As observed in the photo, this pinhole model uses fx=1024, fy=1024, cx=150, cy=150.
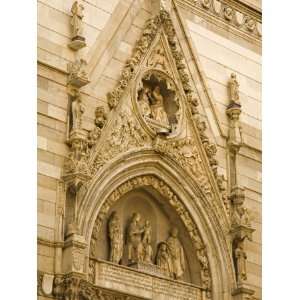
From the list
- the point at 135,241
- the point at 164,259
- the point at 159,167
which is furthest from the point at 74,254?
the point at 159,167

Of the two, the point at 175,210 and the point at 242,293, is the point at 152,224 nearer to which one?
the point at 175,210

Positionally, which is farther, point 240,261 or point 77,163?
point 240,261

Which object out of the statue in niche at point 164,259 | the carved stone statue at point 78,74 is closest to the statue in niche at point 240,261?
the statue in niche at point 164,259

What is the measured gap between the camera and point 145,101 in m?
12.2

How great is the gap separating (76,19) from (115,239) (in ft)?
8.17

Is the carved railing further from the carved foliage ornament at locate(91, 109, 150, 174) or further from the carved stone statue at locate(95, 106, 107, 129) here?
the carved stone statue at locate(95, 106, 107, 129)

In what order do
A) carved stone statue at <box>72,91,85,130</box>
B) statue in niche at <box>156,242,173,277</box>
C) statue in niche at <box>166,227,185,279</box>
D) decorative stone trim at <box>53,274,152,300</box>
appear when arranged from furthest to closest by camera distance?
statue in niche at <box>166,227,185,279</box> < statue in niche at <box>156,242,173,277</box> < carved stone statue at <box>72,91,85,130</box> < decorative stone trim at <box>53,274,152,300</box>

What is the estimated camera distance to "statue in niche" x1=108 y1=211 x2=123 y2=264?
1130 cm

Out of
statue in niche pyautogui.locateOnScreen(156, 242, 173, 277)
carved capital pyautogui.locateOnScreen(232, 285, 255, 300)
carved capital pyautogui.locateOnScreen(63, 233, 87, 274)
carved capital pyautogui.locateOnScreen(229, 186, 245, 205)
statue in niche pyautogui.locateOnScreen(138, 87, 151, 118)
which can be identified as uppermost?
statue in niche pyautogui.locateOnScreen(138, 87, 151, 118)

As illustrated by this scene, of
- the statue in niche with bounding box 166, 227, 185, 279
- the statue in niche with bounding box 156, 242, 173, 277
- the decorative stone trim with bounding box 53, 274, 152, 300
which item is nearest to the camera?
the decorative stone trim with bounding box 53, 274, 152, 300

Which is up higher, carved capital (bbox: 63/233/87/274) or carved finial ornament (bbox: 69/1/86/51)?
carved finial ornament (bbox: 69/1/86/51)

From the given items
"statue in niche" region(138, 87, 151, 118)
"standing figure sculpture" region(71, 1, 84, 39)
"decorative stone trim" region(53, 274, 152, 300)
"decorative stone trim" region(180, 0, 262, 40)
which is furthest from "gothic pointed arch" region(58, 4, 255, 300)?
"decorative stone trim" region(180, 0, 262, 40)

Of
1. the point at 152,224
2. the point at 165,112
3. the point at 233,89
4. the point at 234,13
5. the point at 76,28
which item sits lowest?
the point at 152,224
